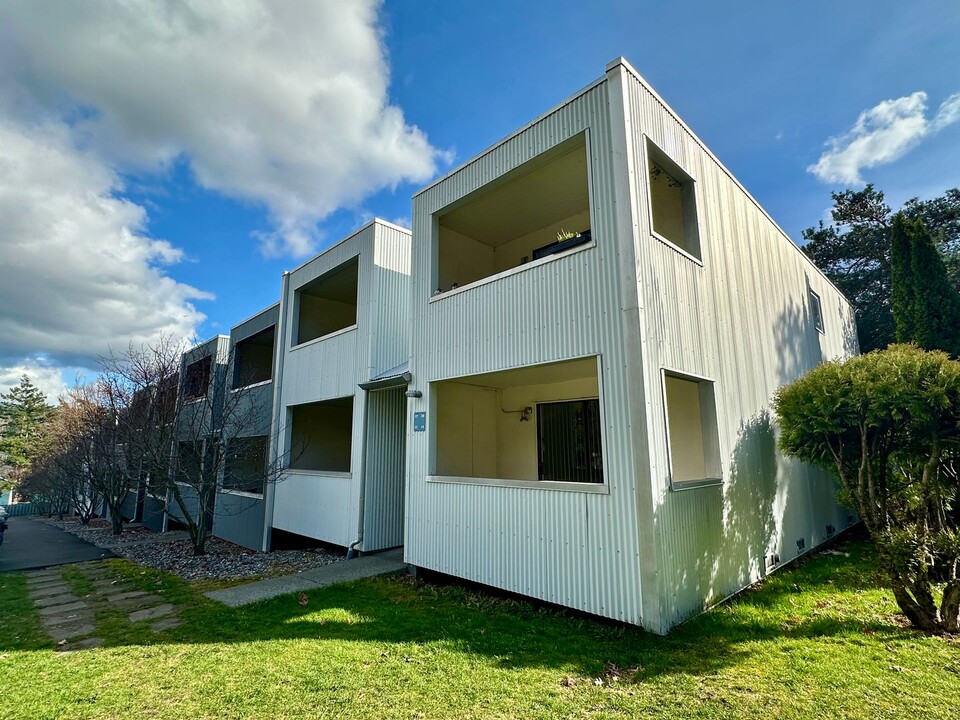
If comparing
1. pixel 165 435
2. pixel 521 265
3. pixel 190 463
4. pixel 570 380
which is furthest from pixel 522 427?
pixel 165 435

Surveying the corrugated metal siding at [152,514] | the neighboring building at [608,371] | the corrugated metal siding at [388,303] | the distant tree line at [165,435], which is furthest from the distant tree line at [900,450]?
the corrugated metal siding at [152,514]

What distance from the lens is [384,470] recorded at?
31.1 ft

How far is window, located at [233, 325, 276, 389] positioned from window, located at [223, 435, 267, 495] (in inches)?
78.6

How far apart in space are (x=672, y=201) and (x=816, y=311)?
6.29 metres

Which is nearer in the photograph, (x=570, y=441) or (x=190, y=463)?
(x=570, y=441)

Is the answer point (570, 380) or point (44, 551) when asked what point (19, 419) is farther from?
point (570, 380)

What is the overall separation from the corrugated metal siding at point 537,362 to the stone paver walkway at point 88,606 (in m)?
3.51

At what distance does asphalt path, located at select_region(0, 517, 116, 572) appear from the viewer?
37.8 ft

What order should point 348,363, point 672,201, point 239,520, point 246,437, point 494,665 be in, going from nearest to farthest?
1. point 494,665
2. point 672,201
3. point 348,363
4. point 246,437
5. point 239,520

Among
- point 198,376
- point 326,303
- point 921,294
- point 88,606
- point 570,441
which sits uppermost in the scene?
point 921,294

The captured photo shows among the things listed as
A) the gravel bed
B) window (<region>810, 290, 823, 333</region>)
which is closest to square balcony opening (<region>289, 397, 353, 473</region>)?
the gravel bed

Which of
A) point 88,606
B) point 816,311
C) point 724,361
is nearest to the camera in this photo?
point 724,361

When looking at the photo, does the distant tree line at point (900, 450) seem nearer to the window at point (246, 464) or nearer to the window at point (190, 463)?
the window at point (246, 464)

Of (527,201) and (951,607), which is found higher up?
(527,201)
